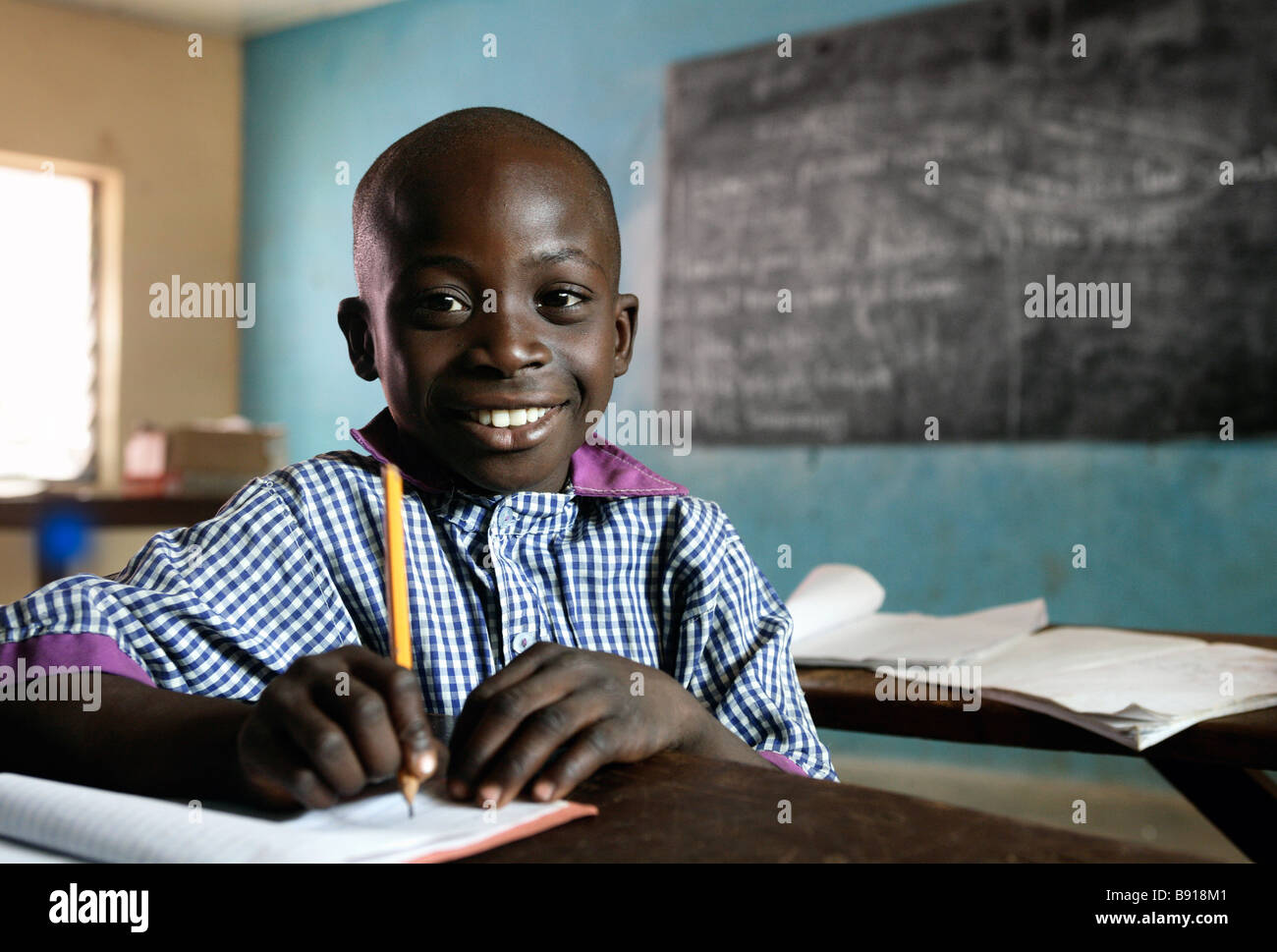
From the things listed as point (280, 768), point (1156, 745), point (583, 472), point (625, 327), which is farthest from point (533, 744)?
point (1156, 745)

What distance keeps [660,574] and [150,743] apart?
454 mm

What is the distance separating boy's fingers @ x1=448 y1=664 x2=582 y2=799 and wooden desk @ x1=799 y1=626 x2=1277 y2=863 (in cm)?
67

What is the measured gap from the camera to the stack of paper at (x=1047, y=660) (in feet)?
3.57

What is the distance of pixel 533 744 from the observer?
0.56 metres

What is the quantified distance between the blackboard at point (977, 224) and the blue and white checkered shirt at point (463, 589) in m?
2.33

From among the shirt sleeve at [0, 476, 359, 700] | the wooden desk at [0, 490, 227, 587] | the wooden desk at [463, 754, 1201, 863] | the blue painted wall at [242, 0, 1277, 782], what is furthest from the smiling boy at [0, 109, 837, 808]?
the wooden desk at [0, 490, 227, 587]

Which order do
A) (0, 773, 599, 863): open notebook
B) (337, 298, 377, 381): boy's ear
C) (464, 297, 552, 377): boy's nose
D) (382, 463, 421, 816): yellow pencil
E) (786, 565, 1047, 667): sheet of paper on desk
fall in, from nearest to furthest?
(0, 773, 599, 863): open notebook
(382, 463, 421, 816): yellow pencil
(464, 297, 552, 377): boy's nose
(337, 298, 377, 381): boy's ear
(786, 565, 1047, 667): sheet of paper on desk

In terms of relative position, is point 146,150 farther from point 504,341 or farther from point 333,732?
point 333,732

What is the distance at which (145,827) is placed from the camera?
494 millimetres

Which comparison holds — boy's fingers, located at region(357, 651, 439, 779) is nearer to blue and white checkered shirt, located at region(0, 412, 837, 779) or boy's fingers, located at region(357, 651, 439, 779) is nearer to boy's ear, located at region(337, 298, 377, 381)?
blue and white checkered shirt, located at region(0, 412, 837, 779)

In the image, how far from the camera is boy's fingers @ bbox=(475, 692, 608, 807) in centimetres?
54

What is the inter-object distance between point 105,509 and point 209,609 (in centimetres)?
301
